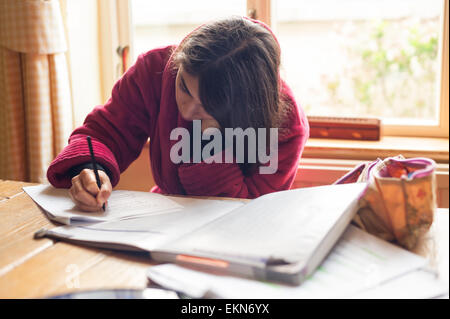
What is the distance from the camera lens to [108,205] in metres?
0.93

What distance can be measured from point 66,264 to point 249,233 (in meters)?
0.26

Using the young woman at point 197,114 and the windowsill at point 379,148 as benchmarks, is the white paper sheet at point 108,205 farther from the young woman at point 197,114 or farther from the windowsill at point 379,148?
the windowsill at point 379,148

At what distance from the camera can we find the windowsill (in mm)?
1763

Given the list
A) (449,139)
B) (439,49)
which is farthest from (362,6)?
(449,139)

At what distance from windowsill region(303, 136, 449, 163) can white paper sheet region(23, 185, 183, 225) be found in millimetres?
1017

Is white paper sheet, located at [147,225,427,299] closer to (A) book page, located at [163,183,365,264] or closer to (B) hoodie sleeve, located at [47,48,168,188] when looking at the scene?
(A) book page, located at [163,183,365,264]

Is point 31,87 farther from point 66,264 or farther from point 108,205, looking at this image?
point 66,264

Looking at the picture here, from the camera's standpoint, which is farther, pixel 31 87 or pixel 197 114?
pixel 31 87

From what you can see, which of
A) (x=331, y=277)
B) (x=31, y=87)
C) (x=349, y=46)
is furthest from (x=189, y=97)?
(x=349, y=46)

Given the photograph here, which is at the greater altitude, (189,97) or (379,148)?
(189,97)

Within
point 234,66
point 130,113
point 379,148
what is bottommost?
point 379,148

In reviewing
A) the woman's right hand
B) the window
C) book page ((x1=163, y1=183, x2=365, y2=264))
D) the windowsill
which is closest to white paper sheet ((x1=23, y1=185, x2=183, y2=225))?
the woman's right hand

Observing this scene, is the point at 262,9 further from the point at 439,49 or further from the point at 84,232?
the point at 84,232

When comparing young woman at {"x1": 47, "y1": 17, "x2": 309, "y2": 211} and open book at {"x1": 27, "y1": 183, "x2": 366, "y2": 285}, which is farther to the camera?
young woman at {"x1": 47, "y1": 17, "x2": 309, "y2": 211}
